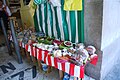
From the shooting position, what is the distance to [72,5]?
6.71 feet

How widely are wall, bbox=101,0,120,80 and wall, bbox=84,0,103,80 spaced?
0.20 ft

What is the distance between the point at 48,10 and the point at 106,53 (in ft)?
4.37

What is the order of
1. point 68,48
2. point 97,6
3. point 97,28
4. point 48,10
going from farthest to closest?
point 48,10 < point 68,48 < point 97,28 < point 97,6

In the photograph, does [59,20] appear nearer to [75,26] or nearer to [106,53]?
[75,26]

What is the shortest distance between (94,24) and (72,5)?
18.2 inches

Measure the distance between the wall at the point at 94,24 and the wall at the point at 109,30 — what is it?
0.06 m

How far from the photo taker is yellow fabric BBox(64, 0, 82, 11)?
6.50 ft

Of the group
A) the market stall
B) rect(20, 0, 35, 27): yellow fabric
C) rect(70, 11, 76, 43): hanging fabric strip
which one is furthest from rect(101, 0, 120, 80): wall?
rect(20, 0, 35, 27): yellow fabric

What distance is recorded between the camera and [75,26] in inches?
86.5

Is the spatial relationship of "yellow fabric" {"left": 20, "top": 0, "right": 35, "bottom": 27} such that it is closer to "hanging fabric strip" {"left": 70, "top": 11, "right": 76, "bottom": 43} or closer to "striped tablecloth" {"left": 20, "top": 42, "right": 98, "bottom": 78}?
"striped tablecloth" {"left": 20, "top": 42, "right": 98, "bottom": 78}

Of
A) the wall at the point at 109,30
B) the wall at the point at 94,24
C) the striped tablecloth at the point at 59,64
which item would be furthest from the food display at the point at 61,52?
the wall at the point at 109,30

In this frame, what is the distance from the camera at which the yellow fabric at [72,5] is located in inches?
78.0

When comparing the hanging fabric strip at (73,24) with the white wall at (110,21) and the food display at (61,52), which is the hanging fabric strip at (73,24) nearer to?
the food display at (61,52)

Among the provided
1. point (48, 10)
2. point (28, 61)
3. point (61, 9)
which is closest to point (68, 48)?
point (61, 9)
